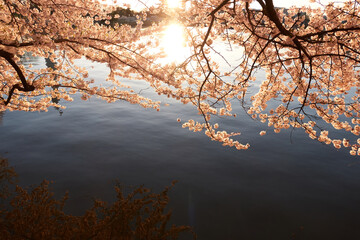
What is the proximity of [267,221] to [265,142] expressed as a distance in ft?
24.5

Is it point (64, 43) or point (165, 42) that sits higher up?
point (165, 42)

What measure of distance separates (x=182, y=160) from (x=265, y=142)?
6.27 metres

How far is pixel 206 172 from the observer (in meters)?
11.7

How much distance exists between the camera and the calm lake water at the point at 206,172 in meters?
8.65

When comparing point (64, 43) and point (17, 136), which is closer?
point (64, 43)

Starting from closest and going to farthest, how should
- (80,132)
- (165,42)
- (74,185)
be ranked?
(165,42), (74,185), (80,132)

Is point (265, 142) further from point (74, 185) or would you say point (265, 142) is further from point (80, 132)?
point (80, 132)

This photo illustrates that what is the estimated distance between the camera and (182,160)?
1289cm

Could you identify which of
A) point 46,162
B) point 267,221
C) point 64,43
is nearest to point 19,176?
point 46,162

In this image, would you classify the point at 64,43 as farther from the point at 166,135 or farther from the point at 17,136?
the point at 17,136

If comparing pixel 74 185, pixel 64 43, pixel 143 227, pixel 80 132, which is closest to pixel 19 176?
pixel 74 185

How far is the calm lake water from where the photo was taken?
865 cm

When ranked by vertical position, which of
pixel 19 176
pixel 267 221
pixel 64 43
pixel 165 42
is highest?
pixel 165 42

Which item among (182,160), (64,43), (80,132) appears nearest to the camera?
(64,43)
